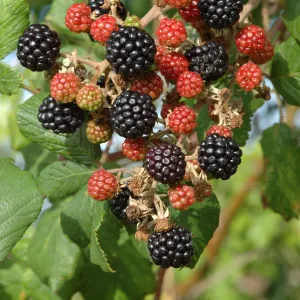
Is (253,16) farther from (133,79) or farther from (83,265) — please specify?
(83,265)

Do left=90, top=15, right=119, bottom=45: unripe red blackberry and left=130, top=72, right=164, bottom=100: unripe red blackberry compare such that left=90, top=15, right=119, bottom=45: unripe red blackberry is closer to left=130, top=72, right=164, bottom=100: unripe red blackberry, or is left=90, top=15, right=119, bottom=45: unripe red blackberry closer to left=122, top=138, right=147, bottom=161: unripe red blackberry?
left=130, top=72, right=164, bottom=100: unripe red blackberry

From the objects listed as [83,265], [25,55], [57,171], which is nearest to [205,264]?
[83,265]

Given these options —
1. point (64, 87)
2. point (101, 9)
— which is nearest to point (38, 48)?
point (64, 87)

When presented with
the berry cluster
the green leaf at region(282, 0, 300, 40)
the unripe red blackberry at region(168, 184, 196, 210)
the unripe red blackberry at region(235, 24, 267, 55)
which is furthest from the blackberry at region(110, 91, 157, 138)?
the green leaf at region(282, 0, 300, 40)

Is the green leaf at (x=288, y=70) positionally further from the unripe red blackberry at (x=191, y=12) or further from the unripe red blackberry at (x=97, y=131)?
the unripe red blackberry at (x=97, y=131)

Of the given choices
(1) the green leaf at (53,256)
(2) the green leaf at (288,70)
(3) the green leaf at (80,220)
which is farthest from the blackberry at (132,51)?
(1) the green leaf at (53,256)

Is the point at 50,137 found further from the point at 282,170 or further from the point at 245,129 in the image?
the point at 282,170

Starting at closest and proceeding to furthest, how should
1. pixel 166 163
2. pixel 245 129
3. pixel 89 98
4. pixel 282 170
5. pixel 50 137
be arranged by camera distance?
pixel 166 163
pixel 89 98
pixel 50 137
pixel 245 129
pixel 282 170
